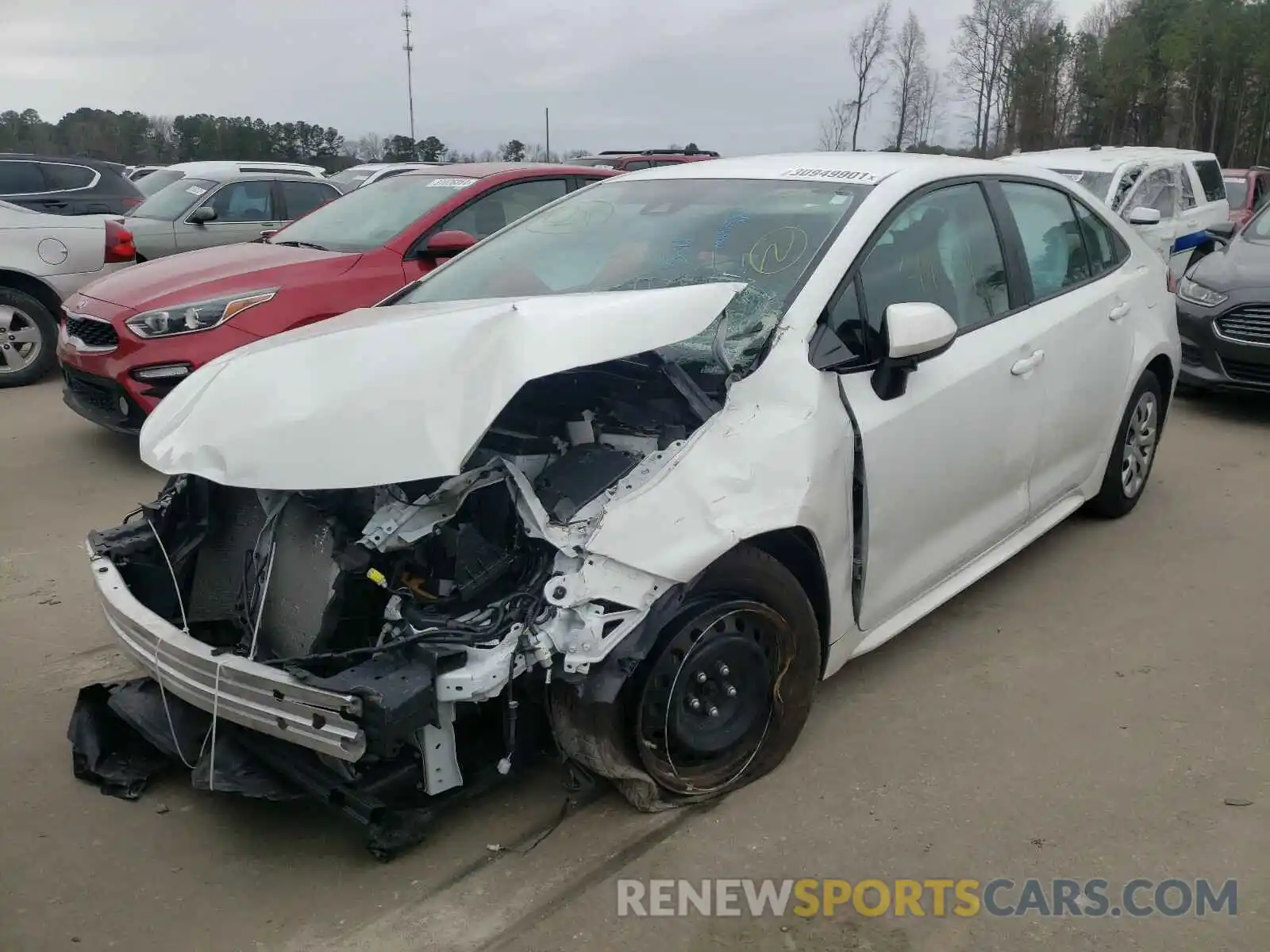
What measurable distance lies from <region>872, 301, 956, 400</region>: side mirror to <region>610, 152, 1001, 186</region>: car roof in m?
0.68

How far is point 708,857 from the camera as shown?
2.73 metres

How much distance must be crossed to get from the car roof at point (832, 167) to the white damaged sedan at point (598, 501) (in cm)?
3

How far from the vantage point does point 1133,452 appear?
5027mm

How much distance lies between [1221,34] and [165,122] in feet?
144

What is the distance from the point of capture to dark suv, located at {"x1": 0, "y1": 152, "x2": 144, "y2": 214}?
915cm

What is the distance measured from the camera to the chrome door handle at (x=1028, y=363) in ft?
12.2

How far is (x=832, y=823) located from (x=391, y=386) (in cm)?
166

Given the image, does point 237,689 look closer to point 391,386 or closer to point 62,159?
point 391,386

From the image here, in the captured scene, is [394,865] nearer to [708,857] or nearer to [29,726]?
[708,857]

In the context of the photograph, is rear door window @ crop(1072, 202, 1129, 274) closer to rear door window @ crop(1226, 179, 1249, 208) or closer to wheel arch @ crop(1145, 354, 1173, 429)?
wheel arch @ crop(1145, 354, 1173, 429)

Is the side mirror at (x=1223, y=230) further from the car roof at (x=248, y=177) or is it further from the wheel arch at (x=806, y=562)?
the car roof at (x=248, y=177)

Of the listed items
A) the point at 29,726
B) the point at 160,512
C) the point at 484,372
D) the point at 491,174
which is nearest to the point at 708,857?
the point at 484,372

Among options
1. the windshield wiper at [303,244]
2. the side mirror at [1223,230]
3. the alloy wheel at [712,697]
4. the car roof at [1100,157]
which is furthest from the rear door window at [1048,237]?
the car roof at [1100,157]

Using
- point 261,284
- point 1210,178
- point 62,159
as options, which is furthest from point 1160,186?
point 62,159
